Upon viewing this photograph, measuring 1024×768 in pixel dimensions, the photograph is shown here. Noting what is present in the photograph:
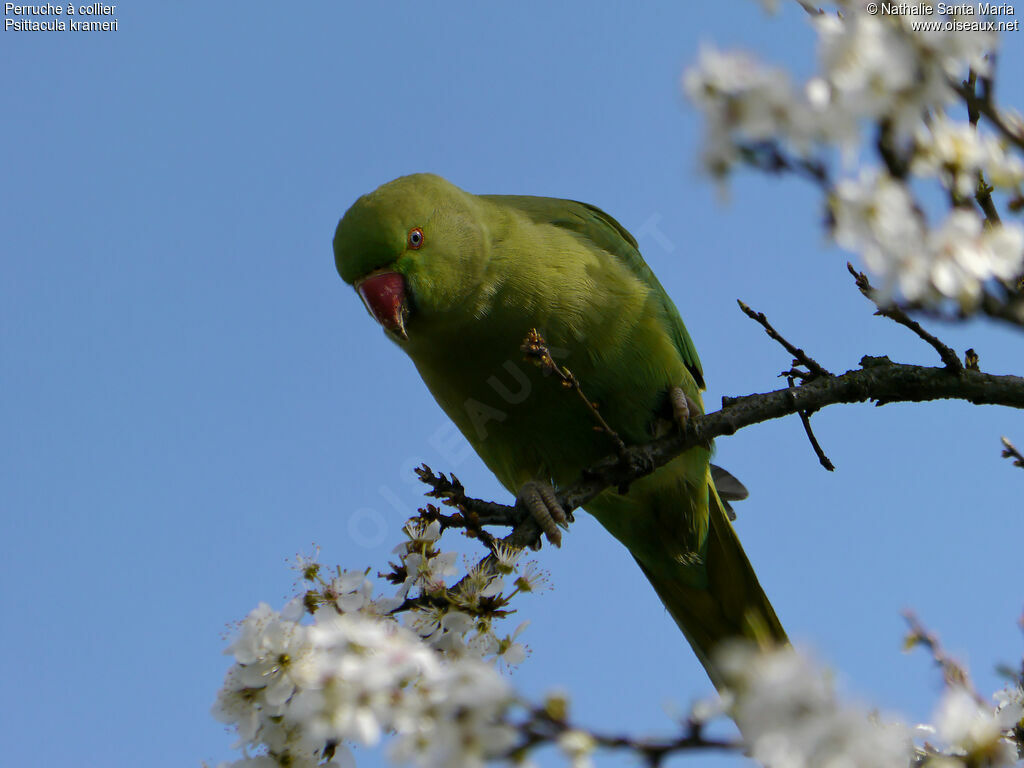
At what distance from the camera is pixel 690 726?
126 cm

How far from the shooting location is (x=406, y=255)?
142 inches

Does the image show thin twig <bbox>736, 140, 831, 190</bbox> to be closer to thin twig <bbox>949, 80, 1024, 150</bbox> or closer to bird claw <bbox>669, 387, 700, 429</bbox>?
thin twig <bbox>949, 80, 1024, 150</bbox>

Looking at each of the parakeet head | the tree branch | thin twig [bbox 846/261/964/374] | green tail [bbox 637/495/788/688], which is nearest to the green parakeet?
the parakeet head

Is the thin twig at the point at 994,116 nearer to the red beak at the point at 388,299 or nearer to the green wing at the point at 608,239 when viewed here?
the red beak at the point at 388,299

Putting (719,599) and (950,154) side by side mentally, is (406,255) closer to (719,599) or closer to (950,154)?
(719,599)

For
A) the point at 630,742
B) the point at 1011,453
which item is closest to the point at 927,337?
the point at 1011,453

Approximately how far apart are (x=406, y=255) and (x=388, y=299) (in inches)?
7.7

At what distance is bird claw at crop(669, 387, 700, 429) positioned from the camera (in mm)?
3502

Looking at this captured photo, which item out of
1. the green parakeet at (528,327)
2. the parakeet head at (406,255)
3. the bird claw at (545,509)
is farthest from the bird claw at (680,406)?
the parakeet head at (406,255)

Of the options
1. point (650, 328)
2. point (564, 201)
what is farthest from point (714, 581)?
point (564, 201)

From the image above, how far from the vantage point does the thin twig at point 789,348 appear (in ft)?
9.22

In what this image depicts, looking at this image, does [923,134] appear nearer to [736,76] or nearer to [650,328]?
[736,76]

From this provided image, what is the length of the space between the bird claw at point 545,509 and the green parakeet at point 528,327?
23 centimetres

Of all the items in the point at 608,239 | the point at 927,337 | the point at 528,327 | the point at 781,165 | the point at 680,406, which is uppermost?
the point at 608,239
